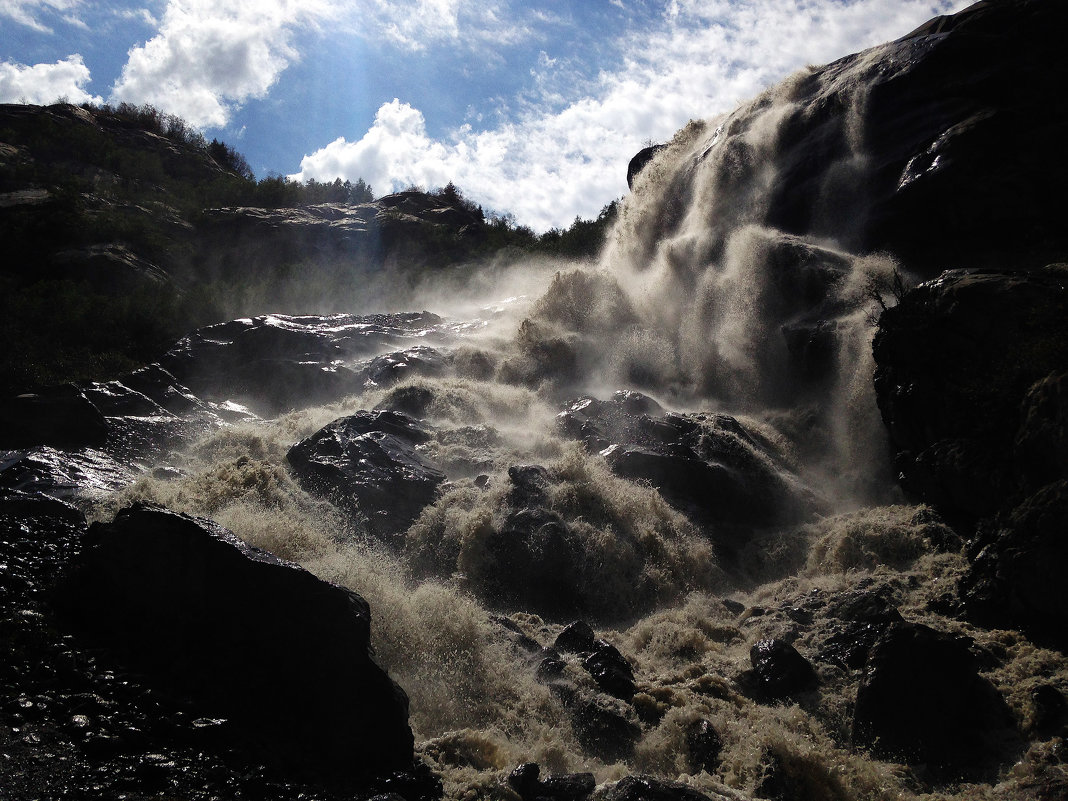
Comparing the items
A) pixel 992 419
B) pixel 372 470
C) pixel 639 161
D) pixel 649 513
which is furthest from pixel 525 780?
pixel 639 161

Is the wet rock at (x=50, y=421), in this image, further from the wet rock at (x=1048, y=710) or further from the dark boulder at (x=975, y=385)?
the wet rock at (x=1048, y=710)

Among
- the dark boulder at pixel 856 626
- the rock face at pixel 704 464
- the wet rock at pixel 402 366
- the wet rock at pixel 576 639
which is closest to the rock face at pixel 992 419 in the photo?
the dark boulder at pixel 856 626

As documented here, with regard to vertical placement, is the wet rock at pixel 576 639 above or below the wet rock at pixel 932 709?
above

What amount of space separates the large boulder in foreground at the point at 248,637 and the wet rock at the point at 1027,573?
26.2 feet

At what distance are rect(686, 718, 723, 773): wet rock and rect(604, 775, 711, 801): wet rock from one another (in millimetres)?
1404

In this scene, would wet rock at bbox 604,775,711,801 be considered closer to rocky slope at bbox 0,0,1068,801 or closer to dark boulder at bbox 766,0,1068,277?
rocky slope at bbox 0,0,1068,801

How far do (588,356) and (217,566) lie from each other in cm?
1478

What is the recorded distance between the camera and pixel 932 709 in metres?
8.59

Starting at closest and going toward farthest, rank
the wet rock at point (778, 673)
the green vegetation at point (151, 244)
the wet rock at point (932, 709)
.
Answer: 1. the wet rock at point (932, 709)
2. the wet rock at point (778, 673)
3. the green vegetation at point (151, 244)

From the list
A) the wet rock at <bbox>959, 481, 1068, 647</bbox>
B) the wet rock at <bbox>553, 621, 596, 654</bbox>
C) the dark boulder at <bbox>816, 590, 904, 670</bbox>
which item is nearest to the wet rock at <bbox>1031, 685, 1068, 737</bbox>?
the wet rock at <bbox>959, 481, 1068, 647</bbox>

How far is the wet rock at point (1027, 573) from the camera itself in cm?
962

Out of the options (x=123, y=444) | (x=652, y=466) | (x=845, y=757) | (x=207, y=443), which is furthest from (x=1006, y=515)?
(x=123, y=444)

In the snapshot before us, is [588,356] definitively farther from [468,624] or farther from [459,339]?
[468,624]

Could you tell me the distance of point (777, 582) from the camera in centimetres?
1322
